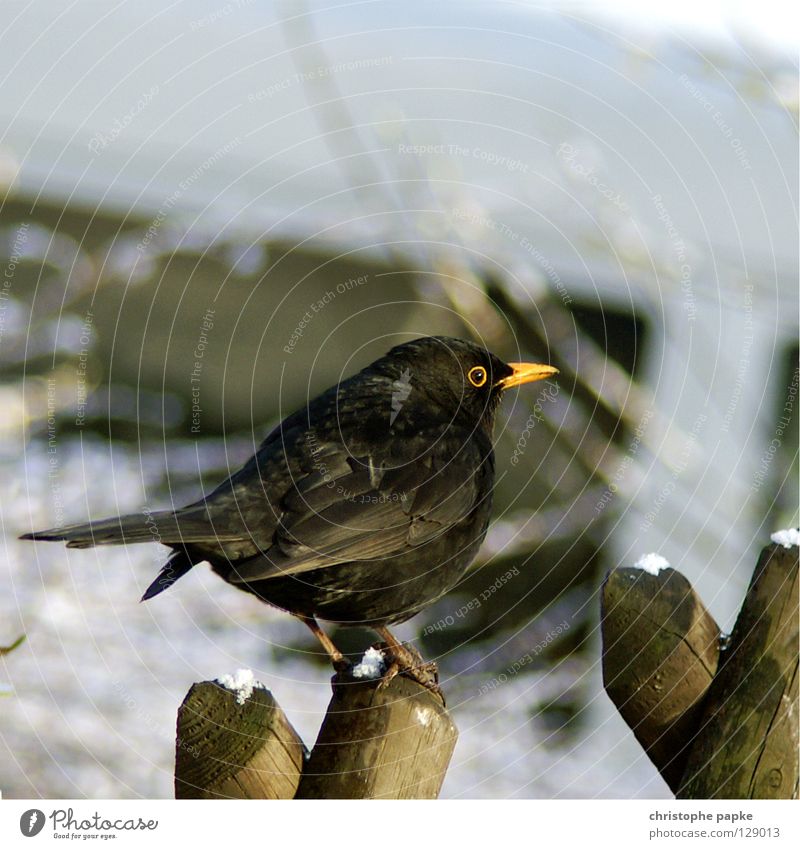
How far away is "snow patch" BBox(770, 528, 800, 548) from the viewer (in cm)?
218

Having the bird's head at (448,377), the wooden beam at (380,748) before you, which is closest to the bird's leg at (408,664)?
the wooden beam at (380,748)

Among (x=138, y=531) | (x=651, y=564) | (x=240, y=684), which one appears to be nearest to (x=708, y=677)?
(x=651, y=564)

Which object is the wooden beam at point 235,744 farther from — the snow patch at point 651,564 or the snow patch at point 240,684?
the snow patch at point 651,564

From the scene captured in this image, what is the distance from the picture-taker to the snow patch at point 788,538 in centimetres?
218

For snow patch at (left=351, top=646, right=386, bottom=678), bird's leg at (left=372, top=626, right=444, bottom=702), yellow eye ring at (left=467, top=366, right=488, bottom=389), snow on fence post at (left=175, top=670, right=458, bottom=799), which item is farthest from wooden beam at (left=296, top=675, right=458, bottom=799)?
yellow eye ring at (left=467, top=366, right=488, bottom=389)

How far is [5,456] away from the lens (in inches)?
127

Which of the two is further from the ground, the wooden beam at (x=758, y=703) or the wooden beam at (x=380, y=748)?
the wooden beam at (x=758, y=703)

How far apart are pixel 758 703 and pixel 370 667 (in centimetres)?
87

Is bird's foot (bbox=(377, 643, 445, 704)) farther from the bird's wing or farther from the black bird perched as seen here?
the bird's wing

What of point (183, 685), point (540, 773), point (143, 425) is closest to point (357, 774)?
point (183, 685)

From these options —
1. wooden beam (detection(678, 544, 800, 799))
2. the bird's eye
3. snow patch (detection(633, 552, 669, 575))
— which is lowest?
wooden beam (detection(678, 544, 800, 799))

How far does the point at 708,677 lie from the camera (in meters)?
2.17

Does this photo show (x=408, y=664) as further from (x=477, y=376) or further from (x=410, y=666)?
(x=477, y=376)

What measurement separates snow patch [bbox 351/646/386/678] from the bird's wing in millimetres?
246
